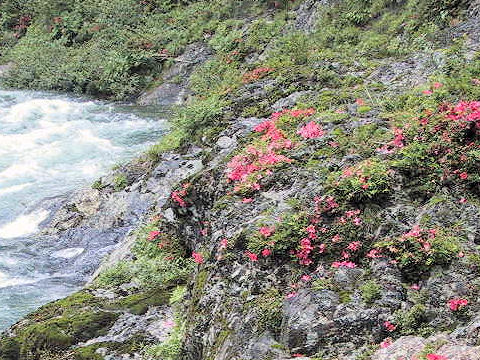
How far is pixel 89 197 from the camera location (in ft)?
46.0

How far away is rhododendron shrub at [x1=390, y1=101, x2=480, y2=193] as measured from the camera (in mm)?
6801

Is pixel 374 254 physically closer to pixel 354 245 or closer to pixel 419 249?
pixel 354 245

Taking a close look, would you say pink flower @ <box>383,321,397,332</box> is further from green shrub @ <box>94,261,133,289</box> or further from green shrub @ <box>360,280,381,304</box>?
green shrub @ <box>94,261,133,289</box>

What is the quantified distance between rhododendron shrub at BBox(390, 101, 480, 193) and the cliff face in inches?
0.9

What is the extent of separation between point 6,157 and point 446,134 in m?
15.0

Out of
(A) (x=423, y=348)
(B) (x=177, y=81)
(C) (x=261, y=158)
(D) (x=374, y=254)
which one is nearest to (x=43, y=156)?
(B) (x=177, y=81)

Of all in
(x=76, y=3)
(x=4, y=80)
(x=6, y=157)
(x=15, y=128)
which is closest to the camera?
(x=6, y=157)

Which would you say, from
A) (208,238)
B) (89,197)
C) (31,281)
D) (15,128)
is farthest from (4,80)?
(208,238)

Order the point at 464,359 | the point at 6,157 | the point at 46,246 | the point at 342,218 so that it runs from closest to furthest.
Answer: the point at 464,359
the point at 342,218
the point at 46,246
the point at 6,157

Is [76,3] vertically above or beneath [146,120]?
above

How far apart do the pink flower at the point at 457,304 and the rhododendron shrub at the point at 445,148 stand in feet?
5.86

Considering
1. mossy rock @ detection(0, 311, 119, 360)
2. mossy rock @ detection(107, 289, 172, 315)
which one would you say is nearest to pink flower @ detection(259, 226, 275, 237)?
mossy rock @ detection(107, 289, 172, 315)

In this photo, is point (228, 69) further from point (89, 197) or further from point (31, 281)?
point (31, 281)

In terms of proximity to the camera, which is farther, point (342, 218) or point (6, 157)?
point (6, 157)
